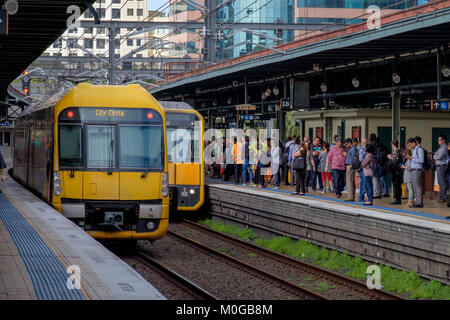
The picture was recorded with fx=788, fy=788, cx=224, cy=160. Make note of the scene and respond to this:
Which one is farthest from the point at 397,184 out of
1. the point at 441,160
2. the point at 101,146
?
the point at 101,146

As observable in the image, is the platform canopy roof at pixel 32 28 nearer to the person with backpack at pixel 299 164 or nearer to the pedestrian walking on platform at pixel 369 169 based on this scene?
the person with backpack at pixel 299 164

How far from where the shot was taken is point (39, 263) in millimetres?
9734

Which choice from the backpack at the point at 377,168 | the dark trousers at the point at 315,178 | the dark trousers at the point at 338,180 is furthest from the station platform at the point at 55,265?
the dark trousers at the point at 315,178

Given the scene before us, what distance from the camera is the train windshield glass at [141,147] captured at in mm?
14906

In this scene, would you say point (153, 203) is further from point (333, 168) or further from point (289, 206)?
point (333, 168)

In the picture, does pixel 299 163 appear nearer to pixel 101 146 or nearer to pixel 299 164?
pixel 299 164

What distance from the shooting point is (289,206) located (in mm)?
18562

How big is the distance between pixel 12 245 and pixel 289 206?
28.5 ft

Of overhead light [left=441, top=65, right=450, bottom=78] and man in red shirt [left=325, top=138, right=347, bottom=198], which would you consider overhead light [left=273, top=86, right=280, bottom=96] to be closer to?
man in red shirt [left=325, top=138, right=347, bottom=198]

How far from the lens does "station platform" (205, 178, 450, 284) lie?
12.9 metres

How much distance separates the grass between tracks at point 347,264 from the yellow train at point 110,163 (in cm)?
354

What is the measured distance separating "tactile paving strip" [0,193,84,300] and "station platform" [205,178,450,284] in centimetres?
608
